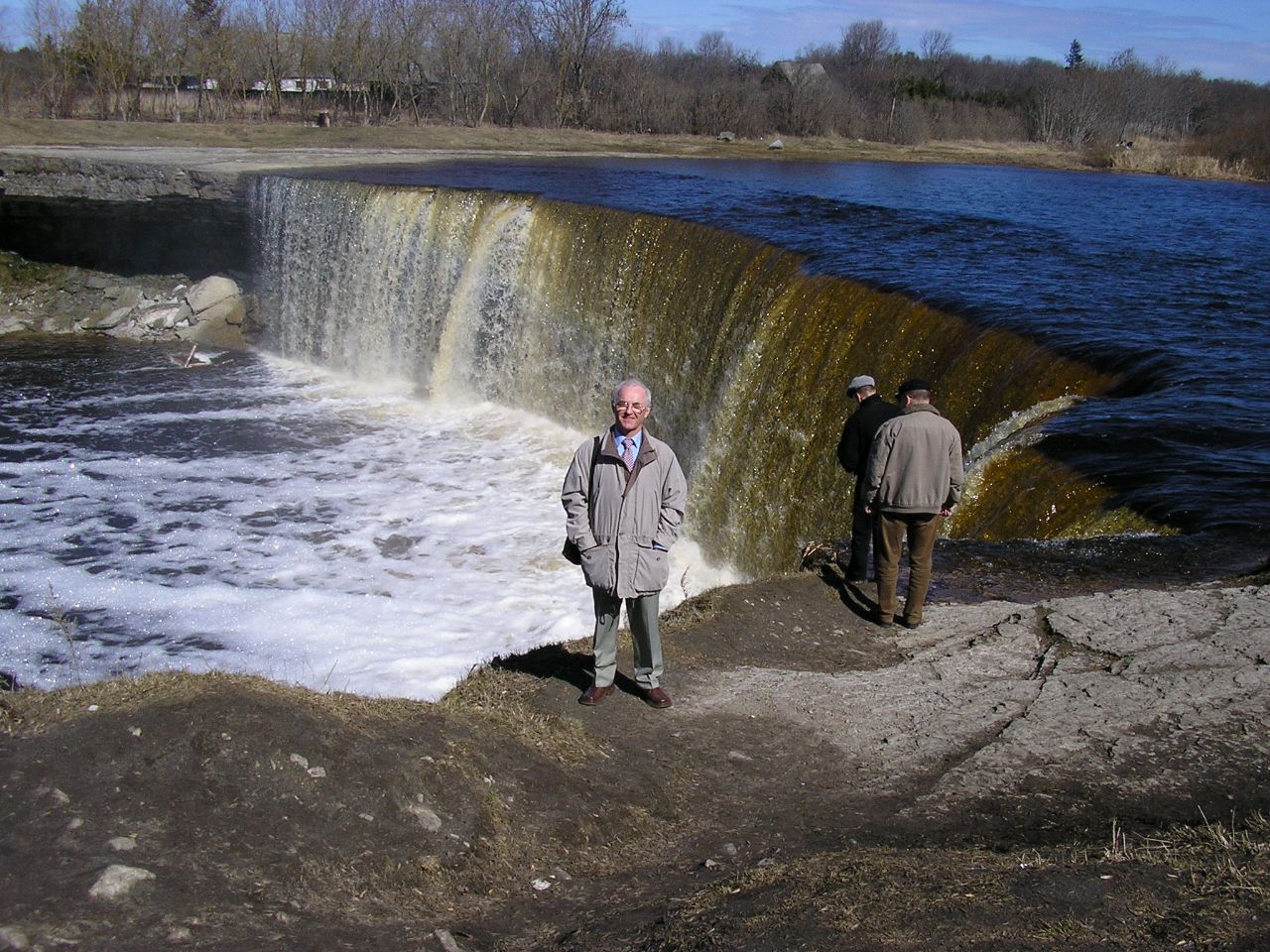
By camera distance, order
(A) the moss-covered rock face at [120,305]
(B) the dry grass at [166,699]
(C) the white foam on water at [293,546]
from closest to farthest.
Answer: (B) the dry grass at [166,699], (C) the white foam on water at [293,546], (A) the moss-covered rock face at [120,305]

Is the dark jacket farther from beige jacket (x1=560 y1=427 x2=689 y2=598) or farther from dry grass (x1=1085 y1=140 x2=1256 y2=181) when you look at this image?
dry grass (x1=1085 y1=140 x2=1256 y2=181)

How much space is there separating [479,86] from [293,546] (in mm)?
34669

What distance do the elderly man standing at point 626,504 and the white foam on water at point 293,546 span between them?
11.4 feet

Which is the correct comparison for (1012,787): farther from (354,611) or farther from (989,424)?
(354,611)

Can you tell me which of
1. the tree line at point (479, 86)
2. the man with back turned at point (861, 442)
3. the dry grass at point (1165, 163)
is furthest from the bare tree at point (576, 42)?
the man with back turned at point (861, 442)

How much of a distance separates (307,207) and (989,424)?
14472 millimetres

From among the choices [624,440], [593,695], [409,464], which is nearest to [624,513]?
[624,440]

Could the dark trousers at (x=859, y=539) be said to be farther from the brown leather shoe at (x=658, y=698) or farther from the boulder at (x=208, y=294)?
the boulder at (x=208, y=294)

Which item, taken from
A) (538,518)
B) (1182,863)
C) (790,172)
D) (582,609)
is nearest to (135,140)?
(790,172)

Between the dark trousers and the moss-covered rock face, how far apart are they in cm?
1712

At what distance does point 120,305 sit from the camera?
888 inches

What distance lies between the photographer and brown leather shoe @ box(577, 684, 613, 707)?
554 centimetres

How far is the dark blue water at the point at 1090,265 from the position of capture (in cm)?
822

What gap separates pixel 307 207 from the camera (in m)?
20.2
